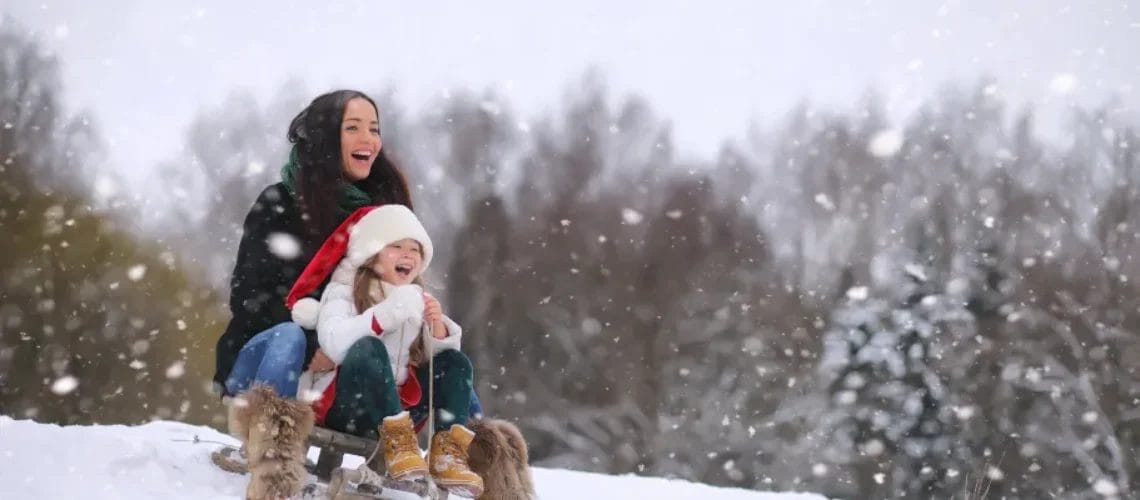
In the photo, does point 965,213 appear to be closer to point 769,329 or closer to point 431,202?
point 769,329

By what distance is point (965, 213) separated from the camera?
24625 mm

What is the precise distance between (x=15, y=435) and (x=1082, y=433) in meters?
22.6

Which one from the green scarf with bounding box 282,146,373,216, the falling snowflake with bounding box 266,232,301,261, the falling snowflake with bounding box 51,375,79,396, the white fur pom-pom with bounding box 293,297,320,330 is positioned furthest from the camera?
the falling snowflake with bounding box 51,375,79,396

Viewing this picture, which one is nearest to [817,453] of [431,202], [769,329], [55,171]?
[769,329]

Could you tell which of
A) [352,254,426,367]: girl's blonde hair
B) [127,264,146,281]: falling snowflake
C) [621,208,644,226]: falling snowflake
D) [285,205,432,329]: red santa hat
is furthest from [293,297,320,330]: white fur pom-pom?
[621,208,644,226]: falling snowflake

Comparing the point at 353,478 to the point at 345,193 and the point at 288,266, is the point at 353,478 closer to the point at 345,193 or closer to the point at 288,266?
the point at 288,266

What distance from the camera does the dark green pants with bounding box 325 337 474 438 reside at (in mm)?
3525

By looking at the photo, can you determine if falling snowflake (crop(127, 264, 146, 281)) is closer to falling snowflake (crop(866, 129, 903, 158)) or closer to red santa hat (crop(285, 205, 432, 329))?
falling snowflake (crop(866, 129, 903, 158))

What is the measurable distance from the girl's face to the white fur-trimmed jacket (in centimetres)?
4

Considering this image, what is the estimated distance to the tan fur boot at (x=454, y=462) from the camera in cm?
359

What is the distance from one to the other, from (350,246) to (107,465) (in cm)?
128

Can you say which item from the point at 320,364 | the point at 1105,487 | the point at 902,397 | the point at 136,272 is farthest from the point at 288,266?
the point at 1105,487

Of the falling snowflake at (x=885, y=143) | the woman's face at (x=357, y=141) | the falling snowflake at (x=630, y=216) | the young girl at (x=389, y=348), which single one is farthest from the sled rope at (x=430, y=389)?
the falling snowflake at (x=885, y=143)

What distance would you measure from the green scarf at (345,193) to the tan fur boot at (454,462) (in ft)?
2.95
